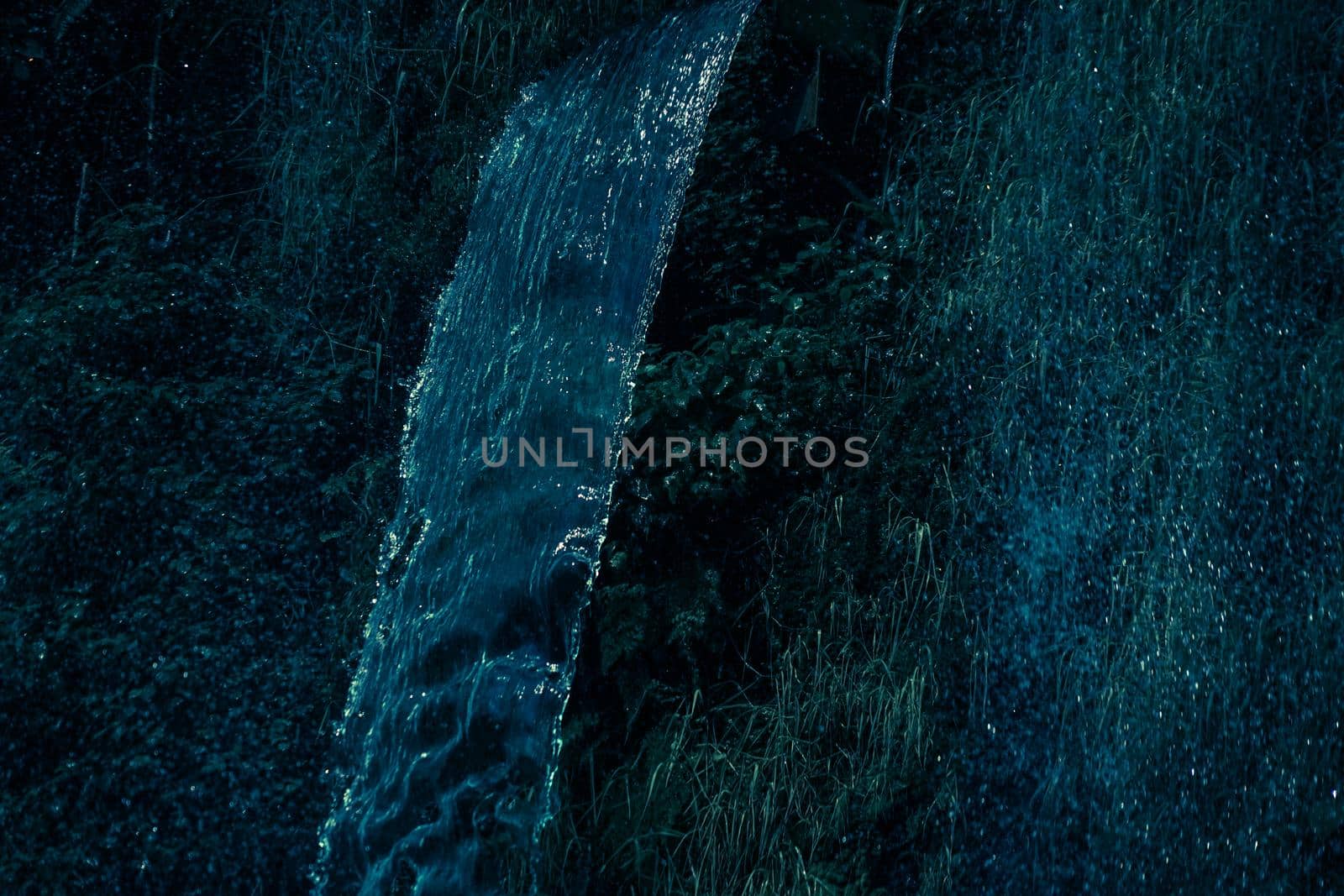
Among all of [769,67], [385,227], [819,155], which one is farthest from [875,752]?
[385,227]

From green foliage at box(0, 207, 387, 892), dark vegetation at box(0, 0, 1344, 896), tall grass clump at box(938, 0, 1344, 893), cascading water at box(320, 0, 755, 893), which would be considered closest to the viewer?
tall grass clump at box(938, 0, 1344, 893)

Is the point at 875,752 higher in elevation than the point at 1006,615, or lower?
lower

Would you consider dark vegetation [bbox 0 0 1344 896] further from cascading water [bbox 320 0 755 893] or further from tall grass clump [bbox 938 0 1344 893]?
cascading water [bbox 320 0 755 893]

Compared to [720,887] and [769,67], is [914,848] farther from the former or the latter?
[769,67]

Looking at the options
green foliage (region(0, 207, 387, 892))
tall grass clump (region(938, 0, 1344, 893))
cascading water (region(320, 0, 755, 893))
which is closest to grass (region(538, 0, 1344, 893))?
tall grass clump (region(938, 0, 1344, 893))

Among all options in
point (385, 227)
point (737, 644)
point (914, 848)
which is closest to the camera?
point (914, 848)

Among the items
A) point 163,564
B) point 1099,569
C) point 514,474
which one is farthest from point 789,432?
point 163,564

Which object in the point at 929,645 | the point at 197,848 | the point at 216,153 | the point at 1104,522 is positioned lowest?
the point at 197,848
